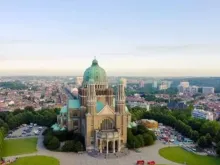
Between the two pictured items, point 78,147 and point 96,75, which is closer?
point 78,147

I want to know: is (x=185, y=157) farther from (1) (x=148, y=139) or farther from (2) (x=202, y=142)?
(1) (x=148, y=139)

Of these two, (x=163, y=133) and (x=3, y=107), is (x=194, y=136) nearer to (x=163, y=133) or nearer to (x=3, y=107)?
(x=163, y=133)

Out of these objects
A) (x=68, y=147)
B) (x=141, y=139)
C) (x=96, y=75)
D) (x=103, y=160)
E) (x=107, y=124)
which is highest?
(x=96, y=75)

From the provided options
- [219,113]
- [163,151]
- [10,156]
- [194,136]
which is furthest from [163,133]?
[219,113]

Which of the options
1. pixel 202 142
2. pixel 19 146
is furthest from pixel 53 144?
pixel 202 142

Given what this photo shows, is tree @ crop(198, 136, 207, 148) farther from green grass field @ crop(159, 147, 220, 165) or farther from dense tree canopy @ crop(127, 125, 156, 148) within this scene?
dense tree canopy @ crop(127, 125, 156, 148)

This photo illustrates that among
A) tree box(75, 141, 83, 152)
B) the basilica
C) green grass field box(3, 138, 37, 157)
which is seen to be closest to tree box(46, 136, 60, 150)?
green grass field box(3, 138, 37, 157)

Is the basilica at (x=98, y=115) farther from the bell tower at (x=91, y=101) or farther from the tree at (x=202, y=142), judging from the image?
the tree at (x=202, y=142)
